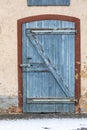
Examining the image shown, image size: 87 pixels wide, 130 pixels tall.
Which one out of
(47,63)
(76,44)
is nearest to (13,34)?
(47,63)

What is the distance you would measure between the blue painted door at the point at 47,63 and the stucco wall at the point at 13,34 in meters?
0.22

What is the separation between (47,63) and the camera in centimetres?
1536

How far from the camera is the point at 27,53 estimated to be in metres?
15.4

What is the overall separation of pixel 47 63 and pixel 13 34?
3.49ft

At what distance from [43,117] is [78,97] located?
0.98 meters

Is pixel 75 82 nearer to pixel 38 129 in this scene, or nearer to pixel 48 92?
pixel 48 92

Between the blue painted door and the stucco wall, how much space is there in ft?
0.72

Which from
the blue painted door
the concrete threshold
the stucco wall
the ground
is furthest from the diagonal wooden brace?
the ground

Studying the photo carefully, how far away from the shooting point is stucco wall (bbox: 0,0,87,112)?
15344 mm

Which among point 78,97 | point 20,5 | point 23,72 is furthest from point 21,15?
point 78,97

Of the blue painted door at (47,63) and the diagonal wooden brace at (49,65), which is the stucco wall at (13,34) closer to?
the blue painted door at (47,63)

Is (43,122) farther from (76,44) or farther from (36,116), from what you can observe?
(76,44)

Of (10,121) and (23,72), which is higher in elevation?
(23,72)

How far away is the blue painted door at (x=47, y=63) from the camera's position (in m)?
15.3
